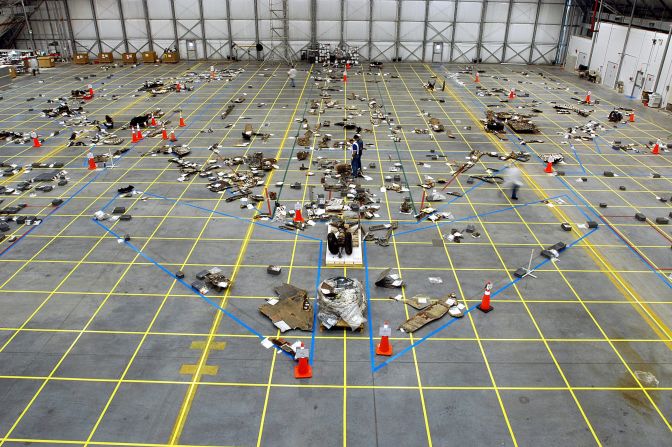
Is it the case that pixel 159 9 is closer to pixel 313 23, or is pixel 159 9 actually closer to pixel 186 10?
pixel 186 10

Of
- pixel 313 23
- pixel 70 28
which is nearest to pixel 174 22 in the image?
pixel 70 28

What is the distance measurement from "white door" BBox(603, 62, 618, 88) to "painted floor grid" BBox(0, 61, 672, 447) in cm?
1823

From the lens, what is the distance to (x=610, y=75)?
38.9 meters

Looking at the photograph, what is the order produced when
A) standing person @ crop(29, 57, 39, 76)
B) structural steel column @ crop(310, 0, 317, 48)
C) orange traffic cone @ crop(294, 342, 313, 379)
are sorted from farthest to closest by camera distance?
structural steel column @ crop(310, 0, 317, 48) < standing person @ crop(29, 57, 39, 76) < orange traffic cone @ crop(294, 342, 313, 379)

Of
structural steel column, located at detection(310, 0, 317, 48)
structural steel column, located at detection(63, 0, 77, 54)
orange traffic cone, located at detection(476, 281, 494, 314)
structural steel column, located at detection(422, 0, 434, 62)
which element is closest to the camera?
orange traffic cone, located at detection(476, 281, 494, 314)

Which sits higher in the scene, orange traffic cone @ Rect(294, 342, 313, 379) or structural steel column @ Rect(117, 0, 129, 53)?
structural steel column @ Rect(117, 0, 129, 53)

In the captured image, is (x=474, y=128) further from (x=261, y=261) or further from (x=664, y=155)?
(x=261, y=261)

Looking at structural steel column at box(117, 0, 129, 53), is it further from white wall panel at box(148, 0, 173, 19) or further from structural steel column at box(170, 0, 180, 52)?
structural steel column at box(170, 0, 180, 52)

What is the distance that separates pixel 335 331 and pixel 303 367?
1.64 metres

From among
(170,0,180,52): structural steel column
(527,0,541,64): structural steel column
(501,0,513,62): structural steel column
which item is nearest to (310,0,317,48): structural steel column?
(170,0,180,52): structural steel column

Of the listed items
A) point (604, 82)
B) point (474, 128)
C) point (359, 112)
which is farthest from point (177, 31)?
point (604, 82)

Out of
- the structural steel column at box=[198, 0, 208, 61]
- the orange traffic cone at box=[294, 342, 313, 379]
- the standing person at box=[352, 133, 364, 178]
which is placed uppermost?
the structural steel column at box=[198, 0, 208, 61]

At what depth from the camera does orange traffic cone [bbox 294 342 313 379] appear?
9969 mm

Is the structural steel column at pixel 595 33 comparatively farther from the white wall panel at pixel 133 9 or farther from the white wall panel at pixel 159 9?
the white wall panel at pixel 133 9
